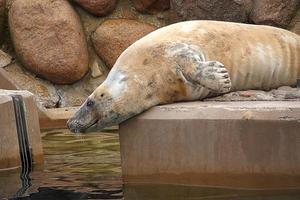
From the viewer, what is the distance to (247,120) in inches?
152

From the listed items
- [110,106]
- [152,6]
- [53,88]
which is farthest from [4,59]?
[110,106]

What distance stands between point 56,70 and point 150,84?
3500mm

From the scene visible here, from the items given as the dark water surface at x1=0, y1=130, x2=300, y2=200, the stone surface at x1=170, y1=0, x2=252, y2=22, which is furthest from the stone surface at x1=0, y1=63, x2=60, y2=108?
the dark water surface at x1=0, y1=130, x2=300, y2=200

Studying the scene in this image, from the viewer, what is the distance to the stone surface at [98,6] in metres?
8.16

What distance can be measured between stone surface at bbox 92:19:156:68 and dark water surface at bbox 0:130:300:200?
7.77 ft

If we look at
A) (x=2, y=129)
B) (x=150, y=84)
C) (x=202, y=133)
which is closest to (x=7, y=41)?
(x=2, y=129)

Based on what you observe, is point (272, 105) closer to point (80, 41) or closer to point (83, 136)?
point (83, 136)

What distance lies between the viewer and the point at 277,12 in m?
7.51

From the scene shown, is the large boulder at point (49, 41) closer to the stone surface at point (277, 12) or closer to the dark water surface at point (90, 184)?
the stone surface at point (277, 12)

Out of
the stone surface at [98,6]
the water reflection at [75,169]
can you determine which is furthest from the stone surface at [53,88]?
the water reflection at [75,169]

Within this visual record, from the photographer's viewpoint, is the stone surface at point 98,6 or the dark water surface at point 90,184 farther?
the stone surface at point 98,6

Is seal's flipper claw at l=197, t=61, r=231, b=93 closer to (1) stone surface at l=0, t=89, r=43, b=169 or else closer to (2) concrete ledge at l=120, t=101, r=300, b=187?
(2) concrete ledge at l=120, t=101, r=300, b=187

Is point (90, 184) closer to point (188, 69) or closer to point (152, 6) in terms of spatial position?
point (188, 69)

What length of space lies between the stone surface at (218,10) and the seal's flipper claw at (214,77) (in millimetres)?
3243
